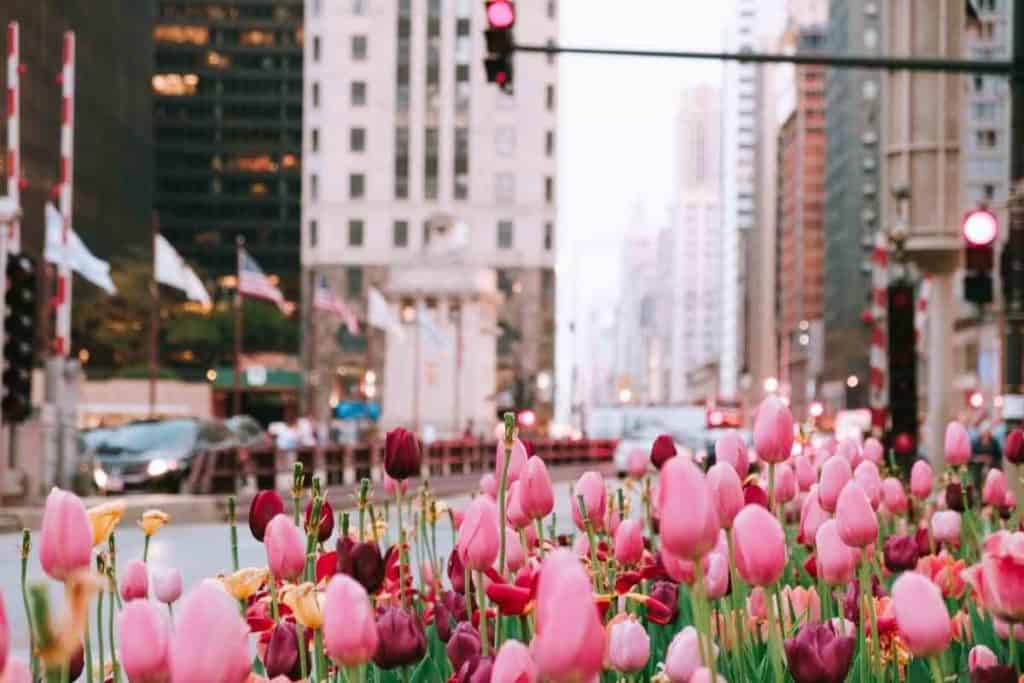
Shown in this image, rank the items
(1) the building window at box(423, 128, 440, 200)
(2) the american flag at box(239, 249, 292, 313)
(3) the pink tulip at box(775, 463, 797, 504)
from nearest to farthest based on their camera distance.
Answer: (3) the pink tulip at box(775, 463, 797, 504) → (2) the american flag at box(239, 249, 292, 313) → (1) the building window at box(423, 128, 440, 200)

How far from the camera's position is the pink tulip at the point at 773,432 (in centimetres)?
350

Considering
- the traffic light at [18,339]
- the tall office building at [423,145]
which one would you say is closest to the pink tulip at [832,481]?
the traffic light at [18,339]

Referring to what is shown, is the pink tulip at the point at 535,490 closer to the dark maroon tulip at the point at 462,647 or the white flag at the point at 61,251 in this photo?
the dark maroon tulip at the point at 462,647

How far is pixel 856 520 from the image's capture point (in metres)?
3.00

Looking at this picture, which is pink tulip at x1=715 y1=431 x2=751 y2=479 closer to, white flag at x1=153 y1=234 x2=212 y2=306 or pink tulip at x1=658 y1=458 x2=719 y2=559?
pink tulip at x1=658 y1=458 x2=719 y2=559

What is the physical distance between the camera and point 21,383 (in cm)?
1970

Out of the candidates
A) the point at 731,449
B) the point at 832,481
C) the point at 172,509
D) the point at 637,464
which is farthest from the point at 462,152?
the point at 832,481

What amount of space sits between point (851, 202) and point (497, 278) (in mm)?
24479

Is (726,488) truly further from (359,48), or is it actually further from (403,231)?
(359,48)

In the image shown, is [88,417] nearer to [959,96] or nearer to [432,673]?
[959,96]

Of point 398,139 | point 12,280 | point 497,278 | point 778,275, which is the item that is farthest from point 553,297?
point 12,280

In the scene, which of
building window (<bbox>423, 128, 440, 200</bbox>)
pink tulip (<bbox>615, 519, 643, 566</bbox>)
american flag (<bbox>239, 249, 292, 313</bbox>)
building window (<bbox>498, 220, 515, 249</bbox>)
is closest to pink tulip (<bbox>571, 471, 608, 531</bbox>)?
pink tulip (<bbox>615, 519, 643, 566</bbox>)

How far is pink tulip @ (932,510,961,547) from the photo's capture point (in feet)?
16.7

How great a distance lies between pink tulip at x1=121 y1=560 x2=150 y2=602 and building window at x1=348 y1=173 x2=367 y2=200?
10206 centimetres
